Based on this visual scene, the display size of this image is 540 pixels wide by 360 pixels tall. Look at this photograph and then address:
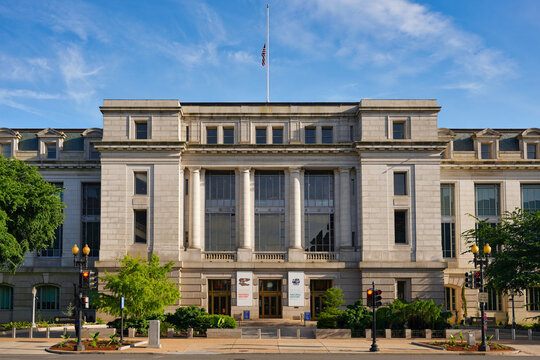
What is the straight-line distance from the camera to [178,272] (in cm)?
5022

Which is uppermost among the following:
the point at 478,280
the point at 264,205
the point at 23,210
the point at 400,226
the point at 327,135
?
the point at 327,135

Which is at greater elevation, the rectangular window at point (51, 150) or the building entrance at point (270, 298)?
the rectangular window at point (51, 150)

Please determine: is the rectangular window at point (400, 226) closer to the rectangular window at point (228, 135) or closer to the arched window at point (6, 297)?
the rectangular window at point (228, 135)

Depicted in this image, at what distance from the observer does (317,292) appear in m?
51.9

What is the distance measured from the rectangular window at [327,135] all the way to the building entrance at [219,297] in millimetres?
15440

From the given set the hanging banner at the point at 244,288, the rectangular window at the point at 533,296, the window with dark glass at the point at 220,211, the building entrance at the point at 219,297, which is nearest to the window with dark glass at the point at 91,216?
the window with dark glass at the point at 220,211

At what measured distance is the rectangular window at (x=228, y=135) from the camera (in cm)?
5388

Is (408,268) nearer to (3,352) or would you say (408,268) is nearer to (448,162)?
(448,162)

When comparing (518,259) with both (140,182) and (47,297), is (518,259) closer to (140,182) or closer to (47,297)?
(140,182)

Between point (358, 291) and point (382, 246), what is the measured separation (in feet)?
14.7

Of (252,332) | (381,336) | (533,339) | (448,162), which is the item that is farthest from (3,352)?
(448,162)

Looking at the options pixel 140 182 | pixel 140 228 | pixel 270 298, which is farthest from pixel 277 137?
pixel 140 228

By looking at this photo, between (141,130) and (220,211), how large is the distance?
10145 millimetres

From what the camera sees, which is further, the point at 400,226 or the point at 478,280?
the point at 400,226
